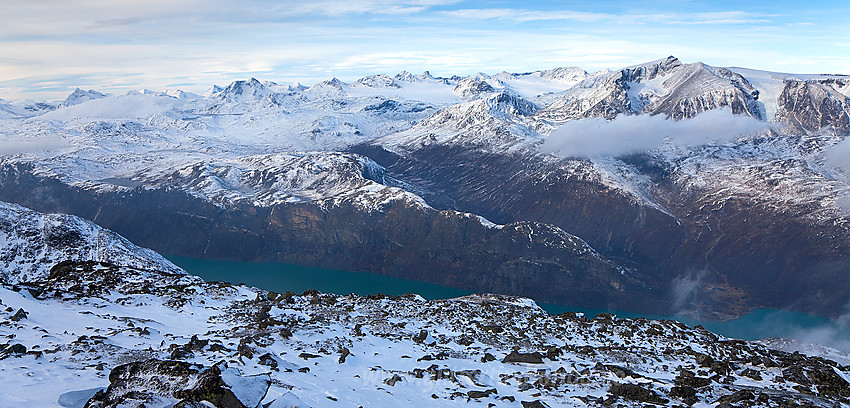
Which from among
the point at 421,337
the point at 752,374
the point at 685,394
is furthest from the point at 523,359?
the point at 752,374

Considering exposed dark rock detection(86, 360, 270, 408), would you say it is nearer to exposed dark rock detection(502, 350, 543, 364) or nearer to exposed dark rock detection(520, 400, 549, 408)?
exposed dark rock detection(520, 400, 549, 408)

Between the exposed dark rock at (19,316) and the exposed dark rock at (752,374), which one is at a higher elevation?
the exposed dark rock at (19,316)

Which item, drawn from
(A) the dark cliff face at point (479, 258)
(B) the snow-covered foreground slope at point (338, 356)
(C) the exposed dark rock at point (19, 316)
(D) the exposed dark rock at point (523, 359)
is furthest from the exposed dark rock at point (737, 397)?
(A) the dark cliff face at point (479, 258)

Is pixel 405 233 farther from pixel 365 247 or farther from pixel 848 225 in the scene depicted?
pixel 848 225

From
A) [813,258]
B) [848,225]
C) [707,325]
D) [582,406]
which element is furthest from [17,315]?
[848,225]

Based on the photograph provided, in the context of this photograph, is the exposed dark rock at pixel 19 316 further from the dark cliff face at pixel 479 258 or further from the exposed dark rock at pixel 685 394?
the dark cliff face at pixel 479 258

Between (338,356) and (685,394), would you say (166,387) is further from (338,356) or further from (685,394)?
(685,394)
